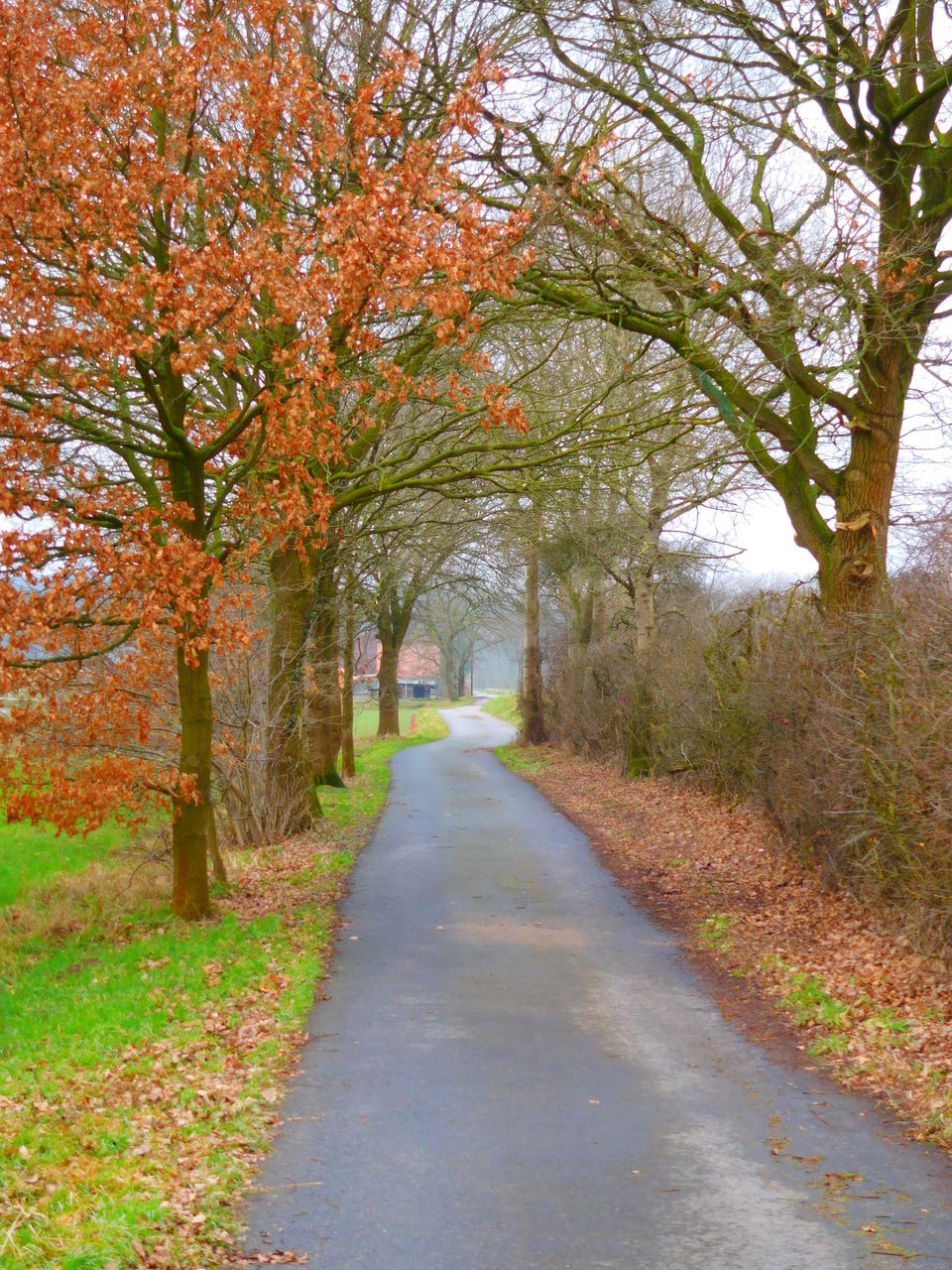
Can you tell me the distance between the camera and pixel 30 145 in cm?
892

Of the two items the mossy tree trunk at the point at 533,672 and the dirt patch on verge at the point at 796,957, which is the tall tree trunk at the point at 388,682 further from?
the dirt patch on verge at the point at 796,957

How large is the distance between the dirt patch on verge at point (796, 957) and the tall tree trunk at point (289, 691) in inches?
176

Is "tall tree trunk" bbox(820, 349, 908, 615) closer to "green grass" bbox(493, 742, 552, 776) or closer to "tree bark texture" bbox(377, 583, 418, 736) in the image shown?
"green grass" bbox(493, 742, 552, 776)

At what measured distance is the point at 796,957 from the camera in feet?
30.4

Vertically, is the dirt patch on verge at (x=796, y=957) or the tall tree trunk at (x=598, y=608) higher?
the tall tree trunk at (x=598, y=608)

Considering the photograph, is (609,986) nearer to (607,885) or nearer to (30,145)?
(607,885)

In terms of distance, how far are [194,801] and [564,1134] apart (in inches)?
240

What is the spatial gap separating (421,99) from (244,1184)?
38.8ft

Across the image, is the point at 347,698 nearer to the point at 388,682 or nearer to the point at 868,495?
the point at 388,682

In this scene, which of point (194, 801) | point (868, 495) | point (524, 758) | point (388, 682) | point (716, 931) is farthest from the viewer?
point (388, 682)

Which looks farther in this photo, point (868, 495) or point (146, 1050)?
point (868, 495)

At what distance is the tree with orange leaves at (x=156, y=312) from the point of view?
899 cm

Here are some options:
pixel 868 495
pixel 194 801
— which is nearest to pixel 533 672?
pixel 868 495

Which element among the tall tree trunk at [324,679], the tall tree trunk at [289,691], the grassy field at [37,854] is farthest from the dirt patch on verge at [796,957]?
the grassy field at [37,854]
